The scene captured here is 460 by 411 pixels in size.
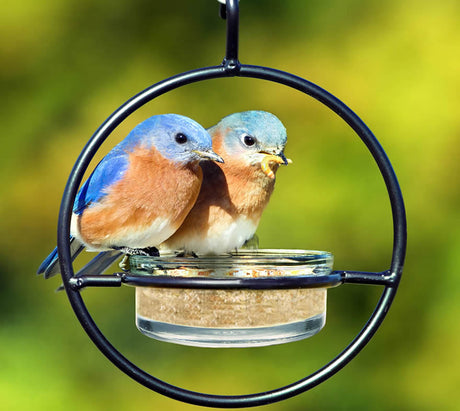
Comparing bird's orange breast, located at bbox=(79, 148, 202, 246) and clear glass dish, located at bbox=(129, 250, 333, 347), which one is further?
bird's orange breast, located at bbox=(79, 148, 202, 246)

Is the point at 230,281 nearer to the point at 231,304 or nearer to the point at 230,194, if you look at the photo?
the point at 231,304

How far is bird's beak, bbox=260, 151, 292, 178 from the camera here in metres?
2.65

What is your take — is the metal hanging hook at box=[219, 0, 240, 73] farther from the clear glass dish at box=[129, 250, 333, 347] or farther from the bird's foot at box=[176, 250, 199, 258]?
the bird's foot at box=[176, 250, 199, 258]

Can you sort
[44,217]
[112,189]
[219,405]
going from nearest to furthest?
[219,405] → [112,189] → [44,217]

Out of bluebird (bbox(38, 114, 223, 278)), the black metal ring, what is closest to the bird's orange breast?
bluebird (bbox(38, 114, 223, 278))

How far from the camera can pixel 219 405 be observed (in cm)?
242

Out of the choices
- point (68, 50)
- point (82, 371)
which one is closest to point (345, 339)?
point (82, 371)

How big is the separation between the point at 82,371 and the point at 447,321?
6.89ft

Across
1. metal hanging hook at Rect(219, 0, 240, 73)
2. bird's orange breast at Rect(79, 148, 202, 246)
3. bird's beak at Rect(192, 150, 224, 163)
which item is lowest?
bird's orange breast at Rect(79, 148, 202, 246)

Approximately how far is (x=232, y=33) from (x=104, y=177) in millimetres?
845

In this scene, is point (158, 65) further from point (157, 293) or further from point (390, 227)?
point (157, 293)

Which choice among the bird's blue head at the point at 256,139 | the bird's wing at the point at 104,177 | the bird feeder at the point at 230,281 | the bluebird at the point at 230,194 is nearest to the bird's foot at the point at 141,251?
the bluebird at the point at 230,194

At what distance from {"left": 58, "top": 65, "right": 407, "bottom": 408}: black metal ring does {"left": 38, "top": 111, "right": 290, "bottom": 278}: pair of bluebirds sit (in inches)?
14.3

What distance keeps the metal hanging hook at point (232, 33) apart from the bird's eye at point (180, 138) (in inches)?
17.8
